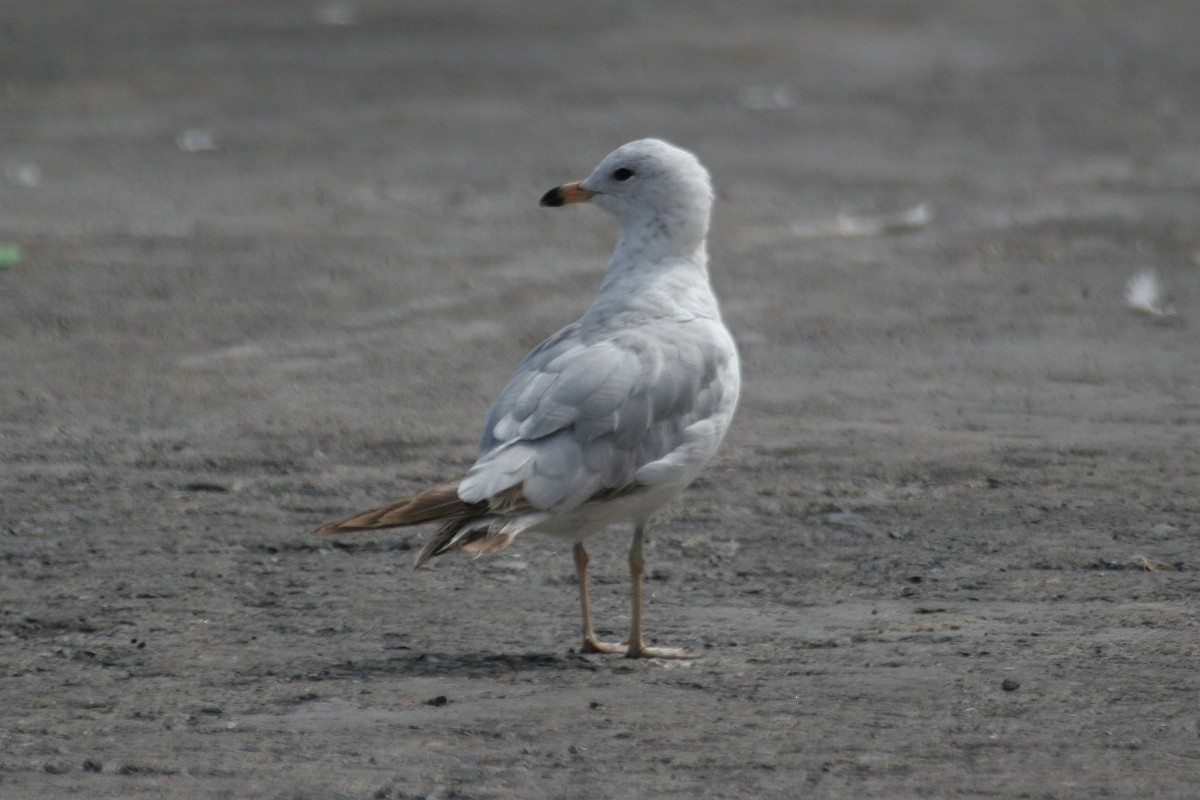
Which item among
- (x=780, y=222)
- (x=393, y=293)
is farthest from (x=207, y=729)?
(x=780, y=222)

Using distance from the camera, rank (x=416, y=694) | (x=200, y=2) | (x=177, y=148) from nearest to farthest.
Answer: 1. (x=416, y=694)
2. (x=177, y=148)
3. (x=200, y=2)

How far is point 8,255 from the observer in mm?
10250

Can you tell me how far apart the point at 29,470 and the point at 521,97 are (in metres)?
9.40

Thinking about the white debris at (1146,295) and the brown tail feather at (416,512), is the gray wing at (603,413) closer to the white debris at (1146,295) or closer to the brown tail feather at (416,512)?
the brown tail feather at (416,512)

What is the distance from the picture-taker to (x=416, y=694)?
4848mm

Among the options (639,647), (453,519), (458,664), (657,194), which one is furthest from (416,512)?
(657,194)

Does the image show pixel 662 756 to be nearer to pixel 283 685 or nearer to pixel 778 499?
pixel 283 685

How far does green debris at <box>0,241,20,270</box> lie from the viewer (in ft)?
33.3

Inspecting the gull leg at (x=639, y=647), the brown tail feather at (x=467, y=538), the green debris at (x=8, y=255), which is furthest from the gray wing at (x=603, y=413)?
the green debris at (x=8, y=255)

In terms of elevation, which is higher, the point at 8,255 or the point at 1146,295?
the point at 8,255

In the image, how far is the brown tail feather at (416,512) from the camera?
4730 mm

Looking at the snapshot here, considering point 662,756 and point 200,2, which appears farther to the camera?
point 200,2

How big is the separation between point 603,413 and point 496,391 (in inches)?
118

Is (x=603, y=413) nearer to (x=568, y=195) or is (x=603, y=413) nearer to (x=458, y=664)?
(x=458, y=664)
